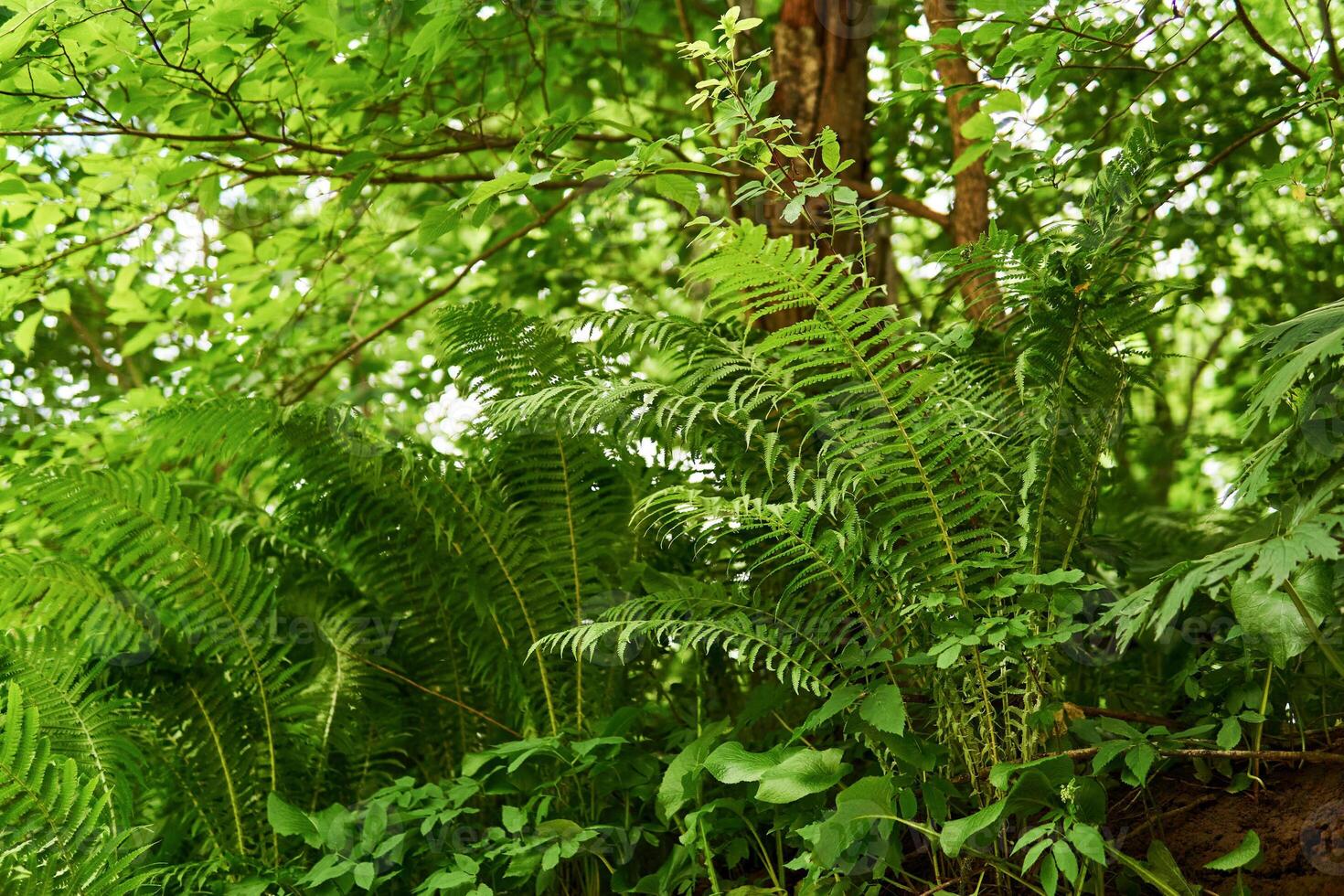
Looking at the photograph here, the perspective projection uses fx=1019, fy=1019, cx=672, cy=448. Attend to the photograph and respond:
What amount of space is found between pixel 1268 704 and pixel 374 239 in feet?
10.5

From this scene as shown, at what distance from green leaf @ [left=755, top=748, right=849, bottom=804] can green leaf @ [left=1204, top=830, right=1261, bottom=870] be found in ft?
2.02

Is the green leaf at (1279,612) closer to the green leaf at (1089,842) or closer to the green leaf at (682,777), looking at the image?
the green leaf at (1089,842)

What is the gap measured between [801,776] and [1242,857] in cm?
72

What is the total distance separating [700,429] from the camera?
2098 mm

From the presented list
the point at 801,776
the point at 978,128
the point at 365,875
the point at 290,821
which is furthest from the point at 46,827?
the point at 978,128

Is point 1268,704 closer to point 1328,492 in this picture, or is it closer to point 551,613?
point 1328,492

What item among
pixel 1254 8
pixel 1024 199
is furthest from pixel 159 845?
pixel 1254 8

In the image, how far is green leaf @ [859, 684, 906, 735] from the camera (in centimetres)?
174

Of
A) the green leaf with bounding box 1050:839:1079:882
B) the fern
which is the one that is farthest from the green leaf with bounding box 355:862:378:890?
the green leaf with bounding box 1050:839:1079:882

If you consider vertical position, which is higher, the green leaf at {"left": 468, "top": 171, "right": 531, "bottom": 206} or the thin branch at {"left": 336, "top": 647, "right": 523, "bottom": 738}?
the green leaf at {"left": 468, "top": 171, "right": 531, "bottom": 206}

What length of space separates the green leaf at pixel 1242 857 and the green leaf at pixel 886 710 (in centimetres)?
54

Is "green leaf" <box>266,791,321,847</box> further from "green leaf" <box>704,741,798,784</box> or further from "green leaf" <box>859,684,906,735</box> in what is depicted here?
"green leaf" <box>859,684,906,735</box>

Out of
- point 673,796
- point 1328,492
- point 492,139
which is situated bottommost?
point 673,796

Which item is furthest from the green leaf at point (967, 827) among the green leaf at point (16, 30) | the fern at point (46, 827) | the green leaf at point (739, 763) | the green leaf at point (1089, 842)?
the green leaf at point (16, 30)
